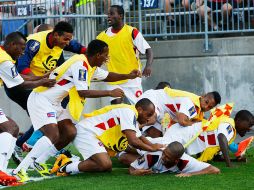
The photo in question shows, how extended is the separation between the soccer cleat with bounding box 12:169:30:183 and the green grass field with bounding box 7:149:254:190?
187 mm

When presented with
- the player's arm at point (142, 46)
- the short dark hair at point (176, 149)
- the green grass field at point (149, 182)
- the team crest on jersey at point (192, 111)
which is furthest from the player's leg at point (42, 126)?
the player's arm at point (142, 46)

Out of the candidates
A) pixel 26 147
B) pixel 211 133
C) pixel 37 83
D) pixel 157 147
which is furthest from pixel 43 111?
pixel 211 133

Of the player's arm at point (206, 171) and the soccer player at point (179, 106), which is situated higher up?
the soccer player at point (179, 106)

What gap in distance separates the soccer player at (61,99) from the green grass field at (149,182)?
1.74 ft

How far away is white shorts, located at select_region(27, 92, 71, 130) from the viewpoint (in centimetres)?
1108

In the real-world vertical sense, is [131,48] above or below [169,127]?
above

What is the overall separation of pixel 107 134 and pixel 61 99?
864mm

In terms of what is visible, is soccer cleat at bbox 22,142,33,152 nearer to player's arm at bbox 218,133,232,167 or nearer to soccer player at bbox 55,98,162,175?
soccer player at bbox 55,98,162,175

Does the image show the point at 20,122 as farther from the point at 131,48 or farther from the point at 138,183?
the point at 138,183

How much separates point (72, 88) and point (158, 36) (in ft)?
19.9

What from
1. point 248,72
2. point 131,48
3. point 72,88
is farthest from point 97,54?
point 248,72

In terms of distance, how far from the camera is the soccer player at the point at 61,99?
10.8m

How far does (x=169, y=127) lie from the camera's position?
1172 centimetres

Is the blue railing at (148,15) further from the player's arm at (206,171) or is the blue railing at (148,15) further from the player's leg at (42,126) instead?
the player's arm at (206,171)
